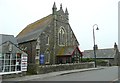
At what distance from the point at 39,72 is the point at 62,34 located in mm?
18189

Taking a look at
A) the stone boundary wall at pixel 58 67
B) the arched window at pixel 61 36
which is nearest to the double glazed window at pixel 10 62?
the stone boundary wall at pixel 58 67

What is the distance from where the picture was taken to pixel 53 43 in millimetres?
38656

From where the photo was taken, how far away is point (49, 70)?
1065 inches

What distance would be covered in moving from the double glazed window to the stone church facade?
32.5ft

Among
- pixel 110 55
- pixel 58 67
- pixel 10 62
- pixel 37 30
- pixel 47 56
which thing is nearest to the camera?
pixel 10 62

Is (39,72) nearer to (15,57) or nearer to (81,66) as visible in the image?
(15,57)

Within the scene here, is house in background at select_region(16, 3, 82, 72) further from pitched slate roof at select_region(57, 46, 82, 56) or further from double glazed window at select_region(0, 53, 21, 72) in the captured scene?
double glazed window at select_region(0, 53, 21, 72)

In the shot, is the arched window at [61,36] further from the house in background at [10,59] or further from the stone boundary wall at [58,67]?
the house in background at [10,59]

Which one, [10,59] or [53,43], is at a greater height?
[53,43]

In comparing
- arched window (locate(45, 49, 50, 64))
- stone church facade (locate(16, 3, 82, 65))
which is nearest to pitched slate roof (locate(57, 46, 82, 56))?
stone church facade (locate(16, 3, 82, 65))

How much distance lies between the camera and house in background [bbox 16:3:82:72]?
35500 mm

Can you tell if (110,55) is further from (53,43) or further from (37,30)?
(37,30)

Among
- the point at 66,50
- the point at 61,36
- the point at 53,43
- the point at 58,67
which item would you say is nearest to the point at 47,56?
the point at 53,43

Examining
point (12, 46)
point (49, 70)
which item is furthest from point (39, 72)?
point (12, 46)
